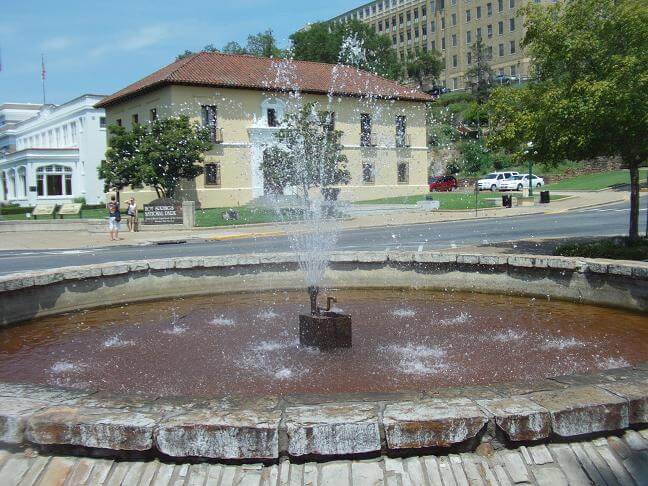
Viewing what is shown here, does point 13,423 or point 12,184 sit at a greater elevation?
point 12,184

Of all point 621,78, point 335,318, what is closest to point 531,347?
point 335,318

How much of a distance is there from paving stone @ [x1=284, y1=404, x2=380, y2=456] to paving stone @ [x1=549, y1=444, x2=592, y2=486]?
1039mm

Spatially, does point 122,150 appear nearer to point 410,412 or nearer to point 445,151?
point 410,412

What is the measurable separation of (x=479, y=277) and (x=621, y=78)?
680cm

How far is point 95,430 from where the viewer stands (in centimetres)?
344

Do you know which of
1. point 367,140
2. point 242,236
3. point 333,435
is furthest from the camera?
point 367,140

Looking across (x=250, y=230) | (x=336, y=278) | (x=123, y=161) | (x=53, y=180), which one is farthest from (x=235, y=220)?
(x=53, y=180)

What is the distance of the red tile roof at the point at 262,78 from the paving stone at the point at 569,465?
1697 inches

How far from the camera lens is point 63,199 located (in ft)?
195

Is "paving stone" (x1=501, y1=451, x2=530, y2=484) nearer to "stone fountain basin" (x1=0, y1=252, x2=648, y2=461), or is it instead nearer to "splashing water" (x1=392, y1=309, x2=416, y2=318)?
"stone fountain basin" (x1=0, y1=252, x2=648, y2=461)

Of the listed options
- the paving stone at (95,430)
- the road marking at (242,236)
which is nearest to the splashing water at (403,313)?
the paving stone at (95,430)

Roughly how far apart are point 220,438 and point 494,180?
186 feet

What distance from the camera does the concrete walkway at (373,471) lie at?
338 cm

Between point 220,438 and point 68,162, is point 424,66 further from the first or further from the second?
point 220,438
